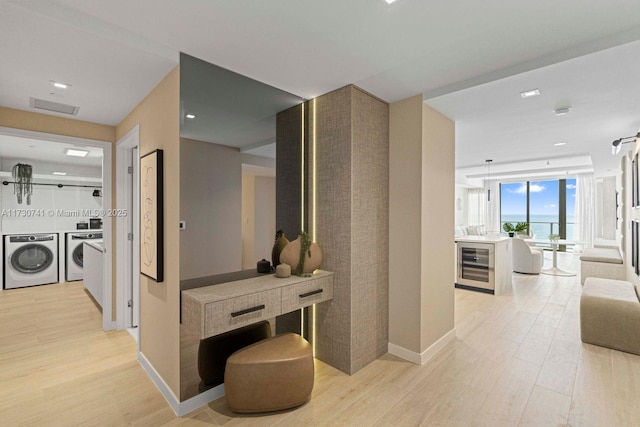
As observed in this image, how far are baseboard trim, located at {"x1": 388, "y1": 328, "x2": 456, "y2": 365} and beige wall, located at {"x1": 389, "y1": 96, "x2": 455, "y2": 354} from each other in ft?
0.11

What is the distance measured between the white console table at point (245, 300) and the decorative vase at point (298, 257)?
0.26 ft

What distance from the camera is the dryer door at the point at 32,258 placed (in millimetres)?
5344

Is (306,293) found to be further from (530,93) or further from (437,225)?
(530,93)

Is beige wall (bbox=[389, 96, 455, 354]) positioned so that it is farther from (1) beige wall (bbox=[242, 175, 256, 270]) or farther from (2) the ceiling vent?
(2) the ceiling vent

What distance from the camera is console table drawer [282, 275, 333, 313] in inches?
93.5

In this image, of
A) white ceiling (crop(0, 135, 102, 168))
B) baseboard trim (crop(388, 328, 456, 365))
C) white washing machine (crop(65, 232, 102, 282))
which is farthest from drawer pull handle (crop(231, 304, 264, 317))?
white washing machine (crop(65, 232, 102, 282))

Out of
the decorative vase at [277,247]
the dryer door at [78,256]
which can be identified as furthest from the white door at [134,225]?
the dryer door at [78,256]

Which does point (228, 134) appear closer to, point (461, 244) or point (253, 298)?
point (253, 298)

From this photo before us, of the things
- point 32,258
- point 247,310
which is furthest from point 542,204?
point 32,258

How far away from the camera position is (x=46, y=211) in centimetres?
611

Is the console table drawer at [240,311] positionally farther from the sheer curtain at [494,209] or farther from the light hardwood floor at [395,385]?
the sheer curtain at [494,209]

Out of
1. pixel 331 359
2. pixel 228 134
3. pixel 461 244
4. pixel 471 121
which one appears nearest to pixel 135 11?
pixel 228 134

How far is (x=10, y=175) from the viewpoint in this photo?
5.64 meters

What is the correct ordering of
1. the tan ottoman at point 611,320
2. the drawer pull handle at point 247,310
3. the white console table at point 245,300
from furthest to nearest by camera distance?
the tan ottoman at point 611,320 → the drawer pull handle at point 247,310 → the white console table at point 245,300
